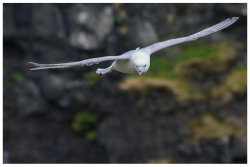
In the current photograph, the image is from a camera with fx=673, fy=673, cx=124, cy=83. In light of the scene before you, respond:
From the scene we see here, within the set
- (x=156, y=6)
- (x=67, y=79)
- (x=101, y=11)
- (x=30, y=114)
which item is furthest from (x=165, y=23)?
(x=30, y=114)

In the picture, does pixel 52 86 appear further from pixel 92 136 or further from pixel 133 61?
pixel 133 61

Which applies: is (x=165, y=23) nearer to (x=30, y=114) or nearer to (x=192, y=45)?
(x=192, y=45)

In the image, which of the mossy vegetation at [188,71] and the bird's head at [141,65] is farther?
the mossy vegetation at [188,71]

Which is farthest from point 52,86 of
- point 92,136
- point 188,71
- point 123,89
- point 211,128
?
point 211,128

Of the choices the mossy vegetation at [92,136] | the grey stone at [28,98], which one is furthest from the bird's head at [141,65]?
the grey stone at [28,98]

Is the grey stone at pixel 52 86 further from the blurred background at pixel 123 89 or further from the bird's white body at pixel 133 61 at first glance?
the bird's white body at pixel 133 61

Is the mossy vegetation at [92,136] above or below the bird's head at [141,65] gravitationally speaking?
above

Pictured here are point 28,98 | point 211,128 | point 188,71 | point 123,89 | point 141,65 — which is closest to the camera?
point 141,65
